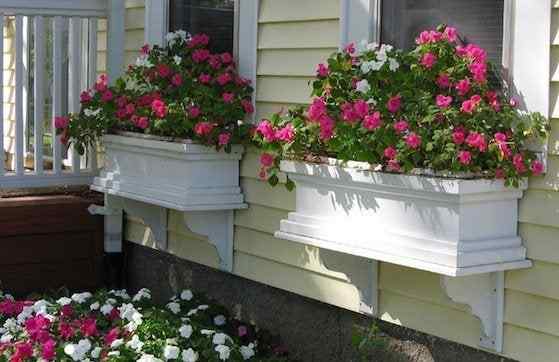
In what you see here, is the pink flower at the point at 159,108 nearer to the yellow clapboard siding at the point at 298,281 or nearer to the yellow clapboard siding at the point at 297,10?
the yellow clapboard siding at the point at 297,10

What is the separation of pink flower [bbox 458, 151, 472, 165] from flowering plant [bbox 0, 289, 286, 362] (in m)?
1.44

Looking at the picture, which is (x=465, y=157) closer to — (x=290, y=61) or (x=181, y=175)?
(x=290, y=61)

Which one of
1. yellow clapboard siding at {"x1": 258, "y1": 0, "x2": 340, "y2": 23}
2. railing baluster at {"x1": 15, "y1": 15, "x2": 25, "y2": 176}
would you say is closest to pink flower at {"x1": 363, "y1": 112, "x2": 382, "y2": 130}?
yellow clapboard siding at {"x1": 258, "y1": 0, "x2": 340, "y2": 23}

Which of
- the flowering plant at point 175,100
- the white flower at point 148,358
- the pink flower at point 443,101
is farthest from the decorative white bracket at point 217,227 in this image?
the pink flower at point 443,101

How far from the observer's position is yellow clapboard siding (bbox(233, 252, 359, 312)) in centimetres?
412

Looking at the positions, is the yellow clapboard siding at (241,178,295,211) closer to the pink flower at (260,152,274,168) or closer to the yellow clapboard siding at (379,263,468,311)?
the pink flower at (260,152,274,168)

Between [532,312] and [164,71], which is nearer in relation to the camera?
[532,312]

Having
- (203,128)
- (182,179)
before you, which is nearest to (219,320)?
(182,179)

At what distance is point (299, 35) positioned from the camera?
4273mm

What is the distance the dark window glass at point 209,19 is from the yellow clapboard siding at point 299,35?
1.00 feet

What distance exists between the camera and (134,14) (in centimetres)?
553

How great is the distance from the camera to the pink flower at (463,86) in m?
3.27

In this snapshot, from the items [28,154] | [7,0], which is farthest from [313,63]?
[28,154]

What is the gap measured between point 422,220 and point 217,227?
1.65 metres
